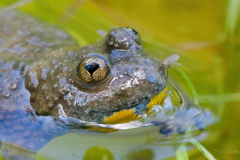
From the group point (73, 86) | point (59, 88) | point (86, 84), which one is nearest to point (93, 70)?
point (86, 84)

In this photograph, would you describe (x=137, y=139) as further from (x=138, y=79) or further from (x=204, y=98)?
(x=204, y=98)

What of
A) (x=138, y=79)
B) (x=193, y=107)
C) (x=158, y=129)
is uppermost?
(x=193, y=107)

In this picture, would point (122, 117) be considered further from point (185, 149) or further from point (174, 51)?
point (174, 51)

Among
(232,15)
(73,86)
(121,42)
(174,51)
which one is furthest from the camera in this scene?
(174,51)

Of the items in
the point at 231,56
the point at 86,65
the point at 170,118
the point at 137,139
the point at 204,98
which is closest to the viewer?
the point at 86,65

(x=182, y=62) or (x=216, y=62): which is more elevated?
(x=216, y=62)

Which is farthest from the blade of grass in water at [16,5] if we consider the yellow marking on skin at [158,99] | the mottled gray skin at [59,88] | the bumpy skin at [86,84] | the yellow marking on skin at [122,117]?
the yellow marking on skin at [158,99]

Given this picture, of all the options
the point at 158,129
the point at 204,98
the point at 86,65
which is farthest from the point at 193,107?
the point at 86,65

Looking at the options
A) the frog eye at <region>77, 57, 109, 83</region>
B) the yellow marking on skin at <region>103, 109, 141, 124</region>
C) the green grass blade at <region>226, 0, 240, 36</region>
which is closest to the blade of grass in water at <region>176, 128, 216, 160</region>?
the yellow marking on skin at <region>103, 109, 141, 124</region>
